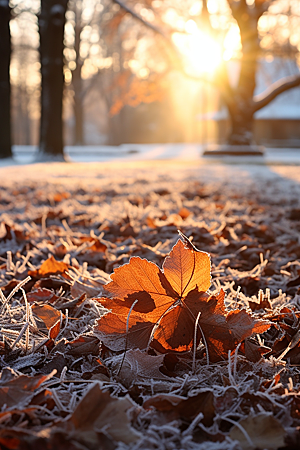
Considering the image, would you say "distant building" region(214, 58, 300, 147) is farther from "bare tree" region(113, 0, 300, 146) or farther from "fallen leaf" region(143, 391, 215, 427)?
"fallen leaf" region(143, 391, 215, 427)

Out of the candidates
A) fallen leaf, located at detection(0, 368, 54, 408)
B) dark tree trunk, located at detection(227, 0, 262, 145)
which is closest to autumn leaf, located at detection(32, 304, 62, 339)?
fallen leaf, located at detection(0, 368, 54, 408)

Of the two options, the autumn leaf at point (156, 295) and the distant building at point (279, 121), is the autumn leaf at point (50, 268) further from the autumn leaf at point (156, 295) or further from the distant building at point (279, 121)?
the distant building at point (279, 121)

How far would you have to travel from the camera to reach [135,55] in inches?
916

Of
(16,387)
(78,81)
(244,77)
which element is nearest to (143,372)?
(16,387)

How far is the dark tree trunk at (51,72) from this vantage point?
12047 millimetres

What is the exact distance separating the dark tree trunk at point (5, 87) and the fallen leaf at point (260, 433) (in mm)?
13256

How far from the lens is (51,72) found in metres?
12.2

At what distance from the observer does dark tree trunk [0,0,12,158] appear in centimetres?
1265

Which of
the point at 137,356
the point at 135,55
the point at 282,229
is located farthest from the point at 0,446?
the point at 135,55

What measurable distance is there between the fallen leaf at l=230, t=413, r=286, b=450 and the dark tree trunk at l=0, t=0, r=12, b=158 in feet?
43.5

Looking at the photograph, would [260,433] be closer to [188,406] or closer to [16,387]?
[188,406]

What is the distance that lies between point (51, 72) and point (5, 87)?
68.0 inches

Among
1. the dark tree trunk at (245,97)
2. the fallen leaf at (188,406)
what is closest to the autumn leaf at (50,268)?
the fallen leaf at (188,406)

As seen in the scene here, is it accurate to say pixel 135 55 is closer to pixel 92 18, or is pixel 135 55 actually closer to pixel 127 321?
pixel 92 18
